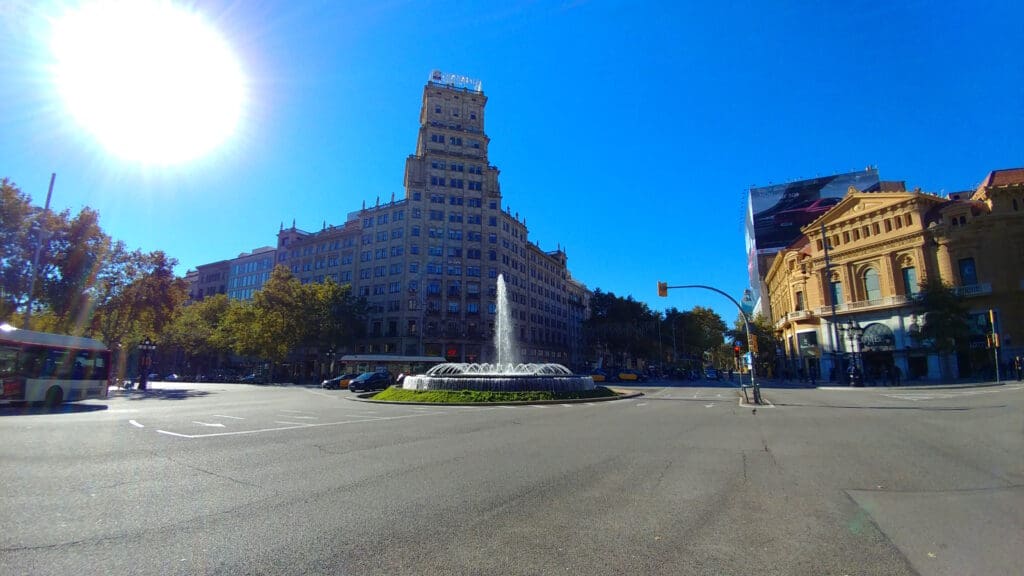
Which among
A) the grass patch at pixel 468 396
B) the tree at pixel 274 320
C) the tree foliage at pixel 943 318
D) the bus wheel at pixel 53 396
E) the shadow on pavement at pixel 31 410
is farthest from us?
the tree at pixel 274 320

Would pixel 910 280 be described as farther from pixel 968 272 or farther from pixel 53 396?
pixel 53 396

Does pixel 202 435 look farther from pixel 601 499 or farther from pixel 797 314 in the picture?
pixel 797 314

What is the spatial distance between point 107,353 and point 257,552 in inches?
1035

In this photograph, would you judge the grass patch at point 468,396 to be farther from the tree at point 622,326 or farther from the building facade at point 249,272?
the building facade at point 249,272

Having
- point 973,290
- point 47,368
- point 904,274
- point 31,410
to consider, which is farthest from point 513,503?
point 904,274

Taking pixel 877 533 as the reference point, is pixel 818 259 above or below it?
above

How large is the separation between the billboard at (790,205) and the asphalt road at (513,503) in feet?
251

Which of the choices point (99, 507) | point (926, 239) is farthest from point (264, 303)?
point (926, 239)

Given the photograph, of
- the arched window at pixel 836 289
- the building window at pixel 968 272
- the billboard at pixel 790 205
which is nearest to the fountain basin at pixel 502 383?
the arched window at pixel 836 289

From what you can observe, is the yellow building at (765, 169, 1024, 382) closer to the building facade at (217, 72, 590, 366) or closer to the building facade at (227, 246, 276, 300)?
the building facade at (217, 72, 590, 366)

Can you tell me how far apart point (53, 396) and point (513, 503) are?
23.2 metres

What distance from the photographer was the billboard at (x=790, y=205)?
7451 cm

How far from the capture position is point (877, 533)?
4.52 metres

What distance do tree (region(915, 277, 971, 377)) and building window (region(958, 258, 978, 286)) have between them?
161 inches
